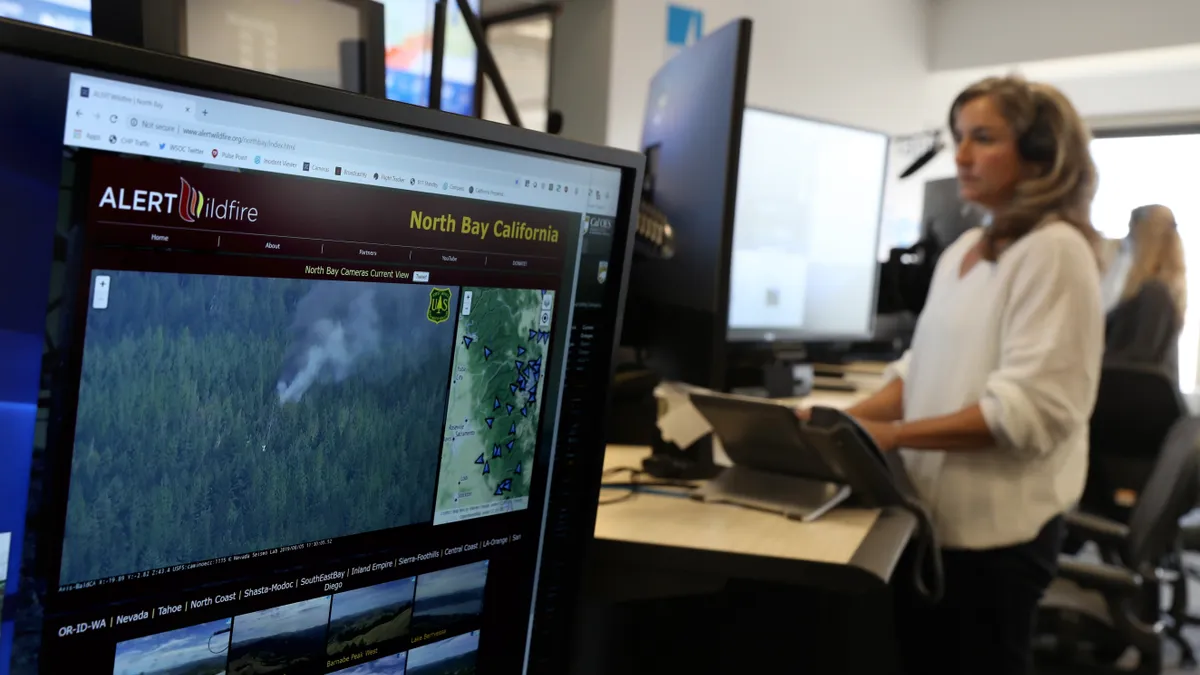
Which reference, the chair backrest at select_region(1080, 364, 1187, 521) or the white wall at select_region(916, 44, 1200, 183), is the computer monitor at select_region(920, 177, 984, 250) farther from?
the white wall at select_region(916, 44, 1200, 183)

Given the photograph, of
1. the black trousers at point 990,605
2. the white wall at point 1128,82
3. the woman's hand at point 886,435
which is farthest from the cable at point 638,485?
the white wall at point 1128,82

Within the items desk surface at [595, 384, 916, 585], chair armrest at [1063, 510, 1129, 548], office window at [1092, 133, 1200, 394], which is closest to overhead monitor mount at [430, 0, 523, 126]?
desk surface at [595, 384, 916, 585]

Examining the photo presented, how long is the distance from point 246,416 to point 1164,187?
490 centimetres

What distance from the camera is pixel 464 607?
1.99 feet

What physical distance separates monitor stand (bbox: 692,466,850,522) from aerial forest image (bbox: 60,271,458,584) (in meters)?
0.66

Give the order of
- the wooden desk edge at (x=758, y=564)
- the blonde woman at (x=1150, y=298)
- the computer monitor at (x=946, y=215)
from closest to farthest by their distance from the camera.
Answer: the wooden desk edge at (x=758, y=564), the computer monitor at (x=946, y=215), the blonde woman at (x=1150, y=298)

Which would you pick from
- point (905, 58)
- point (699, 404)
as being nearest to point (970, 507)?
point (699, 404)

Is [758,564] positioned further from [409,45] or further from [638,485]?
[409,45]

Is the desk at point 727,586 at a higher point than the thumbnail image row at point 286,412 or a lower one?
lower

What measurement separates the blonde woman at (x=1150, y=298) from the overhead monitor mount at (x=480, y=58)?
255 centimetres

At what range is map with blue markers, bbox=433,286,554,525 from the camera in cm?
56

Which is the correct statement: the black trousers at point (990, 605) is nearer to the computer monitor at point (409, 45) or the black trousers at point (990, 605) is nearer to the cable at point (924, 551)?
the cable at point (924, 551)

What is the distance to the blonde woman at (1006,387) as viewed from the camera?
1.25m

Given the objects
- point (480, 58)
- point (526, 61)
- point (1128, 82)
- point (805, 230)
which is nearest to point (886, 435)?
point (805, 230)
